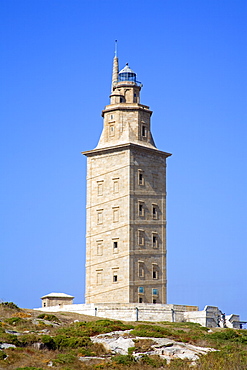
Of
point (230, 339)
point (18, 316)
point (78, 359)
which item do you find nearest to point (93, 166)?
point (18, 316)

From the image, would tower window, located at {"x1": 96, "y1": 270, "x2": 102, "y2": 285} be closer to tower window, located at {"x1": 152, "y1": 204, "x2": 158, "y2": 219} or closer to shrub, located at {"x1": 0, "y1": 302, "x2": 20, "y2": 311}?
tower window, located at {"x1": 152, "y1": 204, "x2": 158, "y2": 219}

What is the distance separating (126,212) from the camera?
68500 mm

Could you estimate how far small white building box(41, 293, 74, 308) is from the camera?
7569 centimetres

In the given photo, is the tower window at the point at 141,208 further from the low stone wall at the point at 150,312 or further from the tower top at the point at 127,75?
the tower top at the point at 127,75

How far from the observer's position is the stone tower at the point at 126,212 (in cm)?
6831

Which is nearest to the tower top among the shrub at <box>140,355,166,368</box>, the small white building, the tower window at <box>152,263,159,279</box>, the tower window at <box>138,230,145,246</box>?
the tower window at <box>138,230,145,246</box>

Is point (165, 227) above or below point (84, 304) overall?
above

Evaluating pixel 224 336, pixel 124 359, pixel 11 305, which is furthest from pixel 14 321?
pixel 224 336

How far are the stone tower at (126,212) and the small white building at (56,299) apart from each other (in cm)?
658

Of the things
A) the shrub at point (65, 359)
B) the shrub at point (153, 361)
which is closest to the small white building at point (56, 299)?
the shrub at point (65, 359)

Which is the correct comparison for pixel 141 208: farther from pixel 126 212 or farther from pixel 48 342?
pixel 48 342

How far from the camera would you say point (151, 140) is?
7300 cm

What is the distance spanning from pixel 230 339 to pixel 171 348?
23.1 ft

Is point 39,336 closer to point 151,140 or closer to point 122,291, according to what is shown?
point 122,291
